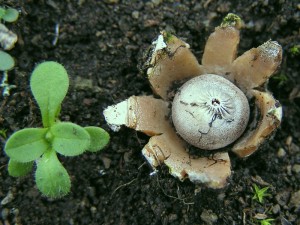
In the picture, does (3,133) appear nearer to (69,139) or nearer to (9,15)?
(69,139)

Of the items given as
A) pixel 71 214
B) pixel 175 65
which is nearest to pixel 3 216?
pixel 71 214

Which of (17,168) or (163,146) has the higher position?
(163,146)

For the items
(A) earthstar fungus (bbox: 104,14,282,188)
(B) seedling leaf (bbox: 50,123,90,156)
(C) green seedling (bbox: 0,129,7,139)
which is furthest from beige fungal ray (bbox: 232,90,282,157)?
(C) green seedling (bbox: 0,129,7,139)

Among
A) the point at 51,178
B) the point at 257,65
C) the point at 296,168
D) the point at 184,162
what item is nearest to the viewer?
the point at 51,178

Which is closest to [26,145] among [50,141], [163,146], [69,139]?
[50,141]

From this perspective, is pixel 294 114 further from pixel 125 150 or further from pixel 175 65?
pixel 125 150

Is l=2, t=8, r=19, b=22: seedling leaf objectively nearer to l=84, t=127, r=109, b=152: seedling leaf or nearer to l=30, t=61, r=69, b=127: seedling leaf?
l=30, t=61, r=69, b=127: seedling leaf

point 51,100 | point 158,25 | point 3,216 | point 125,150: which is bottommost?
point 3,216
